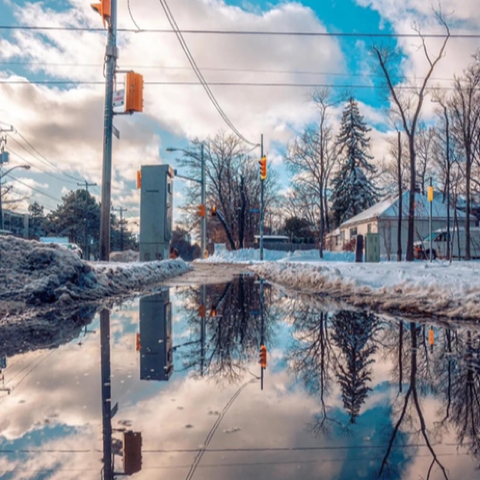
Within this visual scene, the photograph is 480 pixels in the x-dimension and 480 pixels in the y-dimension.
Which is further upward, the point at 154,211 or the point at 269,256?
the point at 154,211

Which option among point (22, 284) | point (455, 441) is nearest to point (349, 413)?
point (455, 441)

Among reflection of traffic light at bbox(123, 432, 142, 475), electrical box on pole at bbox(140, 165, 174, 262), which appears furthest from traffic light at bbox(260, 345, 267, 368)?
electrical box on pole at bbox(140, 165, 174, 262)

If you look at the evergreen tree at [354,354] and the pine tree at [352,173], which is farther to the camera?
the pine tree at [352,173]

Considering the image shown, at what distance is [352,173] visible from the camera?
6159cm

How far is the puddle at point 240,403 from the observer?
2.29m

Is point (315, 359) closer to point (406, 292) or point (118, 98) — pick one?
point (406, 292)

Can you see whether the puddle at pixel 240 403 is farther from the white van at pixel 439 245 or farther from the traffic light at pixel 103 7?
the white van at pixel 439 245

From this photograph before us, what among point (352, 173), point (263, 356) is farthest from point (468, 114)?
point (352, 173)

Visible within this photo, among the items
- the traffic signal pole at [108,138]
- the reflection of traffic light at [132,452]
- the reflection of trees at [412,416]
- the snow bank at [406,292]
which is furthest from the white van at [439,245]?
the reflection of traffic light at [132,452]

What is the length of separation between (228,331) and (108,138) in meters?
11.5

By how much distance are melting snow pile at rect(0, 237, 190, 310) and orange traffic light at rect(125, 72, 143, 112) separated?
18.2 feet

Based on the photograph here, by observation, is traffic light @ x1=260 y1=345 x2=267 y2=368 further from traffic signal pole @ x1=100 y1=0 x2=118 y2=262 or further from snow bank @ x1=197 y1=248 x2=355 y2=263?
snow bank @ x1=197 y1=248 x2=355 y2=263

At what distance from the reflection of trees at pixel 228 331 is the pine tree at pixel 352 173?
5281 cm

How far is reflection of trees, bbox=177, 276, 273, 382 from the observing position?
4.28 meters
